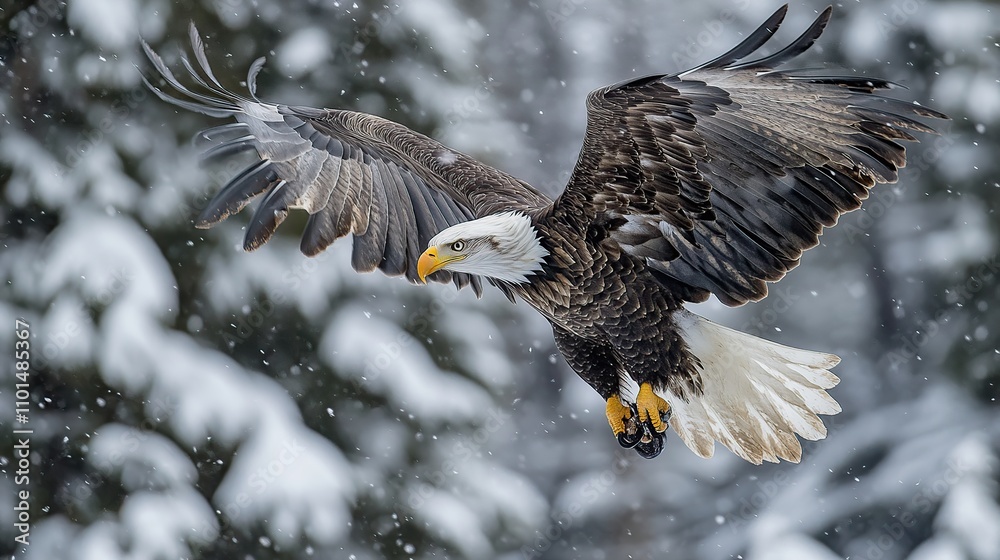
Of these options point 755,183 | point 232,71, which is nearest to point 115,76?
point 232,71

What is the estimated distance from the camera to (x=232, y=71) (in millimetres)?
6312

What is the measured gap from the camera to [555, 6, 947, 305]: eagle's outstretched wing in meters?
3.15

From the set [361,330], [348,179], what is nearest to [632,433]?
[348,179]

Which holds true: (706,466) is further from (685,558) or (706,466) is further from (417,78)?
(417,78)

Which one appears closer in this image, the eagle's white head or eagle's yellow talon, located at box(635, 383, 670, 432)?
the eagle's white head

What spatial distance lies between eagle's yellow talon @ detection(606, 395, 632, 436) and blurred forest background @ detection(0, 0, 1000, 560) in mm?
2761

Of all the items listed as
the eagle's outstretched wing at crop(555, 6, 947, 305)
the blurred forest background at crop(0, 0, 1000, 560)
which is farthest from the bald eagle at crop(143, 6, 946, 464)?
the blurred forest background at crop(0, 0, 1000, 560)

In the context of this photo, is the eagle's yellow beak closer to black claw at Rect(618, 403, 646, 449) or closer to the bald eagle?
the bald eagle

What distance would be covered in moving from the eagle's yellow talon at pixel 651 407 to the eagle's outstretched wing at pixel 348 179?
81 cm

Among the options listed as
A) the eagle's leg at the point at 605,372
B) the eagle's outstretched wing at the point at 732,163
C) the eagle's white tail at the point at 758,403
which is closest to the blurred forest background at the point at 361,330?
the eagle's leg at the point at 605,372

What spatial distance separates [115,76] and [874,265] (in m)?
5.40

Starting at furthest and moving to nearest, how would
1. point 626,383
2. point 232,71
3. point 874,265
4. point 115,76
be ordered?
point 874,265
point 115,76
point 232,71
point 626,383

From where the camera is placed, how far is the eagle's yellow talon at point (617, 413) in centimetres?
409

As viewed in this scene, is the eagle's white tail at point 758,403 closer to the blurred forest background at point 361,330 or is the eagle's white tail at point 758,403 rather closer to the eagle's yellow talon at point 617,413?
the eagle's yellow talon at point 617,413
